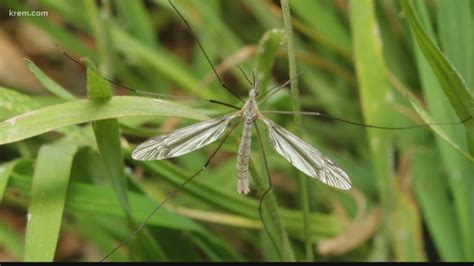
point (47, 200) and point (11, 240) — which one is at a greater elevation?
point (11, 240)

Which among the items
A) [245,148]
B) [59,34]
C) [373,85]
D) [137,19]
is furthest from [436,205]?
[59,34]

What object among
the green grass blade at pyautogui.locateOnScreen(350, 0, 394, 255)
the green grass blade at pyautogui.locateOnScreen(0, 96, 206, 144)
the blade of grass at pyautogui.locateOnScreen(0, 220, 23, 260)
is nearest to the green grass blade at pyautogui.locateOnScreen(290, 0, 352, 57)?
the green grass blade at pyautogui.locateOnScreen(350, 0, 394, 255)

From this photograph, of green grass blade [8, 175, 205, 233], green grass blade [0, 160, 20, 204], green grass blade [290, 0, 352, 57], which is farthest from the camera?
green grass blade [290, 0, 352, 57]

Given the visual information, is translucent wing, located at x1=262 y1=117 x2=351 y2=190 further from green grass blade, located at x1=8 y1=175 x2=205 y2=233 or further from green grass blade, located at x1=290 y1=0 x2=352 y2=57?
green grass blade, located at x1=290 y1=0 x2=352 y2=57

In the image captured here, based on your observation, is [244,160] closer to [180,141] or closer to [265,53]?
[180,141]

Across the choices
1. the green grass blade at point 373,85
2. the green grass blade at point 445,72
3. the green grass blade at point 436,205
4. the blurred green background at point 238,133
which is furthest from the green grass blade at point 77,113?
the green grass blade at point 436,205

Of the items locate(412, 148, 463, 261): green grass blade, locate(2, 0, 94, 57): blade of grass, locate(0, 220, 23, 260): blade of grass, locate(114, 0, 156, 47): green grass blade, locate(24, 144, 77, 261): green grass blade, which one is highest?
locate(114, 0, 156, 47): green grass blade

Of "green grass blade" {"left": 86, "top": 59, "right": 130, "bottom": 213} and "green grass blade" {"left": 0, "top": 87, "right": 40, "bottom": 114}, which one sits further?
"green grass blade" {"left": 0, "top": 87, "right": 40, "bottom": 114}

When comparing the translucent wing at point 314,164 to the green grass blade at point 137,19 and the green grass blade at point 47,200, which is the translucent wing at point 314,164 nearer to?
the green grass blade at point 47,200

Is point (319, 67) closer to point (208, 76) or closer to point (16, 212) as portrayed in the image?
point (208, 76)
